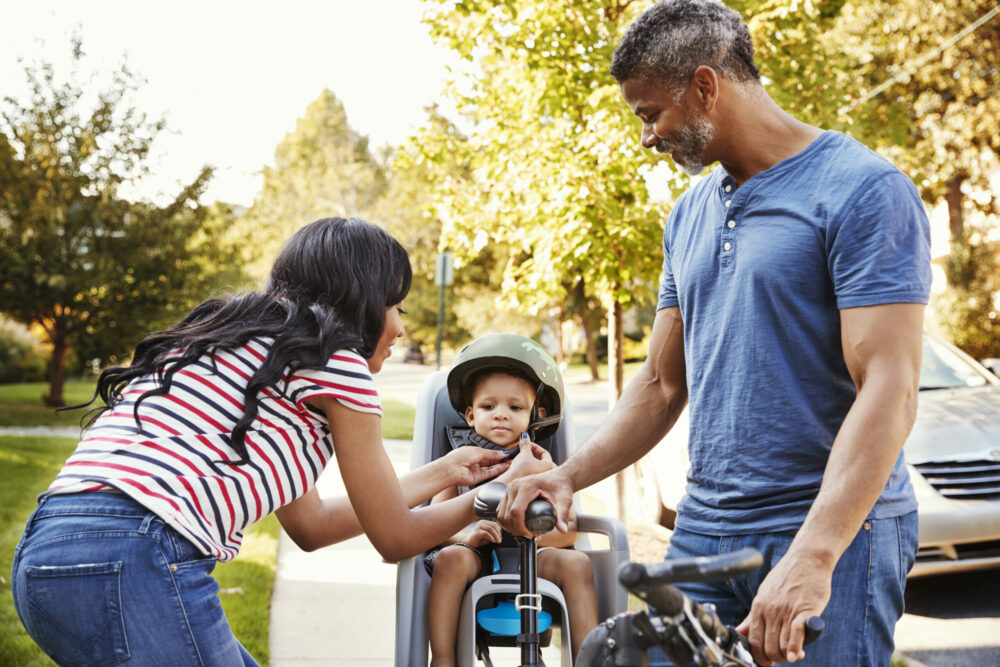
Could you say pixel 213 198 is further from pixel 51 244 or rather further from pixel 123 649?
pixel 123 649

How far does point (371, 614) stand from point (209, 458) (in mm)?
3891

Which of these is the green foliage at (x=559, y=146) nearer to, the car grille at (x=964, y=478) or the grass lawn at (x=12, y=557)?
the car grille at (x=964, y=478)

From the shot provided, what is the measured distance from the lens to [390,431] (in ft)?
46.3

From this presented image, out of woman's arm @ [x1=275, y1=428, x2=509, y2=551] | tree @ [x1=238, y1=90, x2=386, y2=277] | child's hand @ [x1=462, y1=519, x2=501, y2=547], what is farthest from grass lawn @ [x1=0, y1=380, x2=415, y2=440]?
tree @ [x1=238, y1=90, x2=386, y2=277]

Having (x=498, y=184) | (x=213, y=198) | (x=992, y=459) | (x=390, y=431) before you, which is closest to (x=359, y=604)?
(x=498, y=184)

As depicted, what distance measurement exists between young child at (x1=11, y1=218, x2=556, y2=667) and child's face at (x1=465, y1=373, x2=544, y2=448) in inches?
50.7

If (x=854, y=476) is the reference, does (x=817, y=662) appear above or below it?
below

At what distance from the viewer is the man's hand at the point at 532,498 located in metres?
2.32

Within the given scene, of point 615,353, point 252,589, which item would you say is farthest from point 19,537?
point 615,353

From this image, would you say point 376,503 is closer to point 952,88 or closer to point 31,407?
point 31,407

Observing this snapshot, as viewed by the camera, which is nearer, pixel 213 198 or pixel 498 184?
pixel 498 184

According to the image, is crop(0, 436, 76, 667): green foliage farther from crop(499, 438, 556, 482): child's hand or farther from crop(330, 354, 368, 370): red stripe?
crop(330, 354, 368, 370): red stripe

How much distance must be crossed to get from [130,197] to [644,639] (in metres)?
16.1

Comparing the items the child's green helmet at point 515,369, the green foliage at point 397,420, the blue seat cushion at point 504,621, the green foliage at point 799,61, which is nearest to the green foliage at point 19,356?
the green foliage at point 397,420
